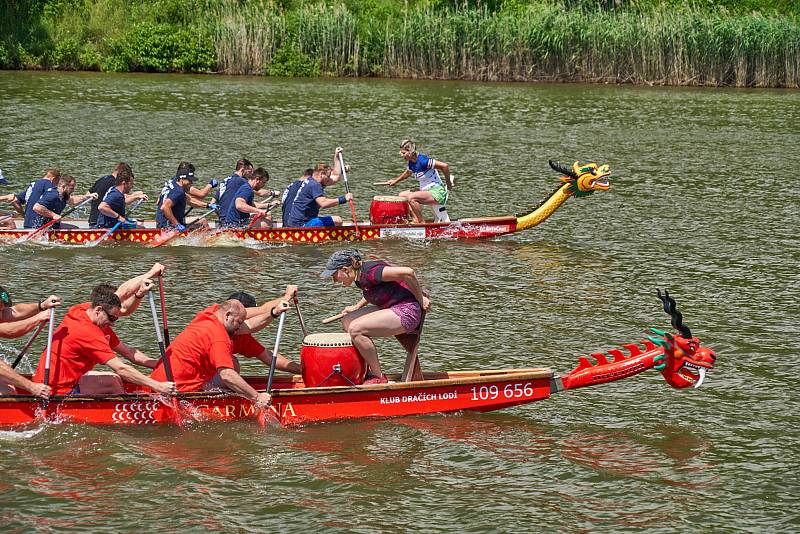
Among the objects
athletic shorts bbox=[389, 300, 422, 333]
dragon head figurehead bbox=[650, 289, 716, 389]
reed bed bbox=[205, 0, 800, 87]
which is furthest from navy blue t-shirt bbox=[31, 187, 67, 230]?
reed bed bbox=[205, 0, 800, 87]

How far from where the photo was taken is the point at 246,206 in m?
20.4

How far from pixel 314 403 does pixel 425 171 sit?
34.4ft

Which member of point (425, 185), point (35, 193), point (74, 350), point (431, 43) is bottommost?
point (74, 350)

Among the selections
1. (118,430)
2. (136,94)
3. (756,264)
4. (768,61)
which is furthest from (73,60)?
(118,430)

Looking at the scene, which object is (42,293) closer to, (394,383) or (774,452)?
(394,383)

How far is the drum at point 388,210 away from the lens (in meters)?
21.3

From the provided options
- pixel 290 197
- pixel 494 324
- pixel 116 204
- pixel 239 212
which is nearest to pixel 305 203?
pixel 290 197

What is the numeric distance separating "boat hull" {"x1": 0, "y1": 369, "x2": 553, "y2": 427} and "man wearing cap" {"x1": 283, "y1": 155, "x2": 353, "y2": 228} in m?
8.67

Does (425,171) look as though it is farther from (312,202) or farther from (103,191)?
(103,191)

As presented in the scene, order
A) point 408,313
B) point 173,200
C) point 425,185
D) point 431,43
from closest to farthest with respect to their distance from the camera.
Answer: point 408,313 → point 173,200 → point 425,185 → point 431,43

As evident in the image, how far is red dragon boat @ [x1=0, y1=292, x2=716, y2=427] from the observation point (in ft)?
37.7

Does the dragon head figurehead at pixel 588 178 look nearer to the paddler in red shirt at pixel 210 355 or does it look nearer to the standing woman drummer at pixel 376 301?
the standing woman drummer at pixel 376 301

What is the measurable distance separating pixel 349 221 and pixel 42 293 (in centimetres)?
701

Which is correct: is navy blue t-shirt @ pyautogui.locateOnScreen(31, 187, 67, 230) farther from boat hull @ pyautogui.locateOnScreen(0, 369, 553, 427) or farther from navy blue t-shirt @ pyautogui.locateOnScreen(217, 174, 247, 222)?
boat hull @ pyautogui.locateOnScreen(0, 369, 553, 427)
